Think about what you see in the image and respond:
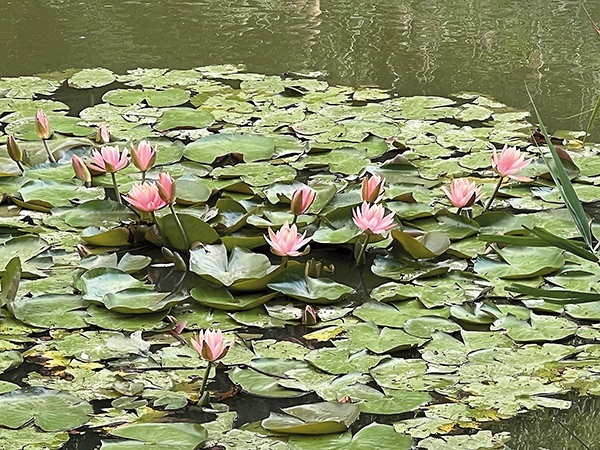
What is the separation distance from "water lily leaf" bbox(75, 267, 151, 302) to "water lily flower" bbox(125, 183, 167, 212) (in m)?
0.16

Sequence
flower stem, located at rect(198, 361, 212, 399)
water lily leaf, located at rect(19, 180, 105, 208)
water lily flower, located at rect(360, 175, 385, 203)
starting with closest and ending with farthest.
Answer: flower stem, located at rect(198, 361, 212, 399)
water lily flower, located at rect(360, 175, 385, 203)
water lily leaf, located at rect(19, 180, 105, 208)

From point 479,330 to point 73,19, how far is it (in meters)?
2.78

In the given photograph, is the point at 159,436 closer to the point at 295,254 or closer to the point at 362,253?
the point at 295,254

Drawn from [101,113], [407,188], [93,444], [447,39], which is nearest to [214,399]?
[93,444]

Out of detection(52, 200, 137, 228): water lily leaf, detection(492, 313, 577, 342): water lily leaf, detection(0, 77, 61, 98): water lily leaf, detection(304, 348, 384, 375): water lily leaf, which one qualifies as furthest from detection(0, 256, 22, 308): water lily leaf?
detection(0, 77, 61, 98): water lily leaf

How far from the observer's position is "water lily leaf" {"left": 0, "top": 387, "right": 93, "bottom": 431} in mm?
1692

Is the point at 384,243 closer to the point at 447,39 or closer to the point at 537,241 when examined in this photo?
the point at 537,241

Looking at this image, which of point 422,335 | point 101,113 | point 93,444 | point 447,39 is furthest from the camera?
point 447,39

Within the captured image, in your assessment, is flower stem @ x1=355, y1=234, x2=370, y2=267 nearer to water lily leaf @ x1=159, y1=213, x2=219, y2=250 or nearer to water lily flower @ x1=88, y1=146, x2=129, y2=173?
water lily leaf @ x1=159, y1=213, x2=219, y2=250

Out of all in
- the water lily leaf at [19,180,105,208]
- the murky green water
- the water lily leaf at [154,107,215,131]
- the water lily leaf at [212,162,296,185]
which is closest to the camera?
the water lily leaf at [19,180,105,208]

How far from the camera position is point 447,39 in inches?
159

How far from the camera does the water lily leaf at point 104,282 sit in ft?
6.98

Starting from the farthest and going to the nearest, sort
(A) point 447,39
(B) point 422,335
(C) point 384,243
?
1. (A) point 447,39
2. (C) point 384,243
3. (B) point 422,335

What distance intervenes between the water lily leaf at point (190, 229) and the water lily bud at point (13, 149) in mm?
552
